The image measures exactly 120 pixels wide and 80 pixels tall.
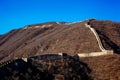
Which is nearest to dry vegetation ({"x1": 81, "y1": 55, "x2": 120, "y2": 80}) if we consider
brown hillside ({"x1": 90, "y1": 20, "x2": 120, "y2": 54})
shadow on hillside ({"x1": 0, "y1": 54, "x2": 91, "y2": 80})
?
shadow on hillside ({"x1": 0, "y1": 54, "x2": 91, "y2": 80})

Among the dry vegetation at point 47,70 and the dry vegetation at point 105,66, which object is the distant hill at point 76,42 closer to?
the dry vegetation at point 105,66

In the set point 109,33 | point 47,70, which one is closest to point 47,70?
point 47,70

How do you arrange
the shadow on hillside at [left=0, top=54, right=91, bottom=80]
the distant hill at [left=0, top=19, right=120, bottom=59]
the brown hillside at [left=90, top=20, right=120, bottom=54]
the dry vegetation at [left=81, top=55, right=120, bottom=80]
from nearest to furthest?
the shadow on hillside at [left=0, top=54, right=91, bottom=80] < the dry vegetation at [left=81, top=55, right=120, bottom=80] < the distant hill at [left=0, top=19, right=120, bottom=59] < the brown hillside at [left=90, top=20, right=120, bottom=54]

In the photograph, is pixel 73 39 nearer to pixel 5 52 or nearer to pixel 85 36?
pixel 85 36

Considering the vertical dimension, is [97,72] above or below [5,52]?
below

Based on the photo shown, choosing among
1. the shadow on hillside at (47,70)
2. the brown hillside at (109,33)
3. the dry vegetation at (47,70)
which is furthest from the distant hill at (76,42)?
the shadow on hillside at (47,70)

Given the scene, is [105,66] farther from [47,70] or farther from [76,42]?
[76,42]

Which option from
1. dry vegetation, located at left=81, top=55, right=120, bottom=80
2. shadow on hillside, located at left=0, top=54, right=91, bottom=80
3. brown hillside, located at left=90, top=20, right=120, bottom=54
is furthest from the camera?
brown hillside, located at left=90, top=20, right=120, bottom=54

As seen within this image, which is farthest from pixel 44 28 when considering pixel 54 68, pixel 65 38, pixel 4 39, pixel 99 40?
pixel 54 68

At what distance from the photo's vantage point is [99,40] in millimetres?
79500

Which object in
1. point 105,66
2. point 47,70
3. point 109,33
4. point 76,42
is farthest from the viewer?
point 109,33

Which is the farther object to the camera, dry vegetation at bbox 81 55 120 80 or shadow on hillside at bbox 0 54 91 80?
dry vegetation at bbox 81 55 120 80

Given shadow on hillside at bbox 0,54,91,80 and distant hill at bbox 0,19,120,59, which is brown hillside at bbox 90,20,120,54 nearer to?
distant hill at bbox 0,19,120,59

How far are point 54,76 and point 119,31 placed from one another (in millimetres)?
39815
